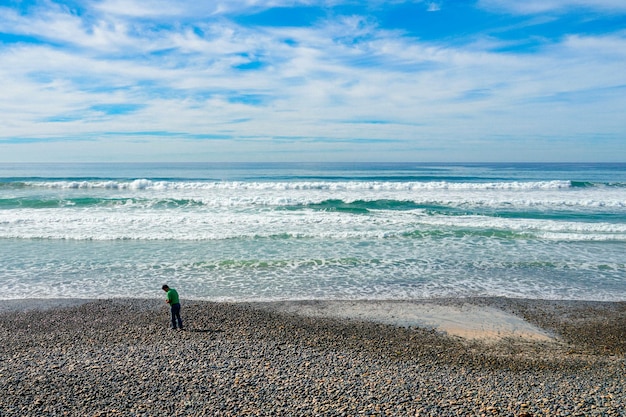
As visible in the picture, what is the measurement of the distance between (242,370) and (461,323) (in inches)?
189

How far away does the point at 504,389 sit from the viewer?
241 inches

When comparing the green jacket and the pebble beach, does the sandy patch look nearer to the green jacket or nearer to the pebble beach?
the pebble beach

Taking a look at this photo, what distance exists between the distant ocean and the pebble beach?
183 centimetres

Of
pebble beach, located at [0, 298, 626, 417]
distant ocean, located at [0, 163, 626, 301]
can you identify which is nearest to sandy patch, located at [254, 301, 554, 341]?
pebble beach, located at [0, 298, 626, 417]

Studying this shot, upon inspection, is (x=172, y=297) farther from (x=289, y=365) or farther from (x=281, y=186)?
(x=281, y=186)

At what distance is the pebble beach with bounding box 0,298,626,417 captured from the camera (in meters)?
5.68

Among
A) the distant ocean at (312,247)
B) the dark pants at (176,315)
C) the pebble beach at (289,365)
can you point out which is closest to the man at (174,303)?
the dark pants at (176,315)

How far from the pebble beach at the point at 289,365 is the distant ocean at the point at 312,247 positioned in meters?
1.83

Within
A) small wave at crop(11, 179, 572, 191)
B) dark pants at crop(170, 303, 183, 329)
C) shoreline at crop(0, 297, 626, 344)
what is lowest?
shoreline at crop(0, 297, 626, 344)

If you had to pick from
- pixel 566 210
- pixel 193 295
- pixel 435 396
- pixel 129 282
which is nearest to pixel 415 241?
pixel 193 295

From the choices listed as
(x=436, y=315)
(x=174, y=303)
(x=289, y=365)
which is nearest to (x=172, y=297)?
(x=174, y=303)

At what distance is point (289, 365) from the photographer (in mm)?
6844

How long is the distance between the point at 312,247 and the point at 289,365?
945 centimetres

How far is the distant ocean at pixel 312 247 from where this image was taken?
38.1ft
